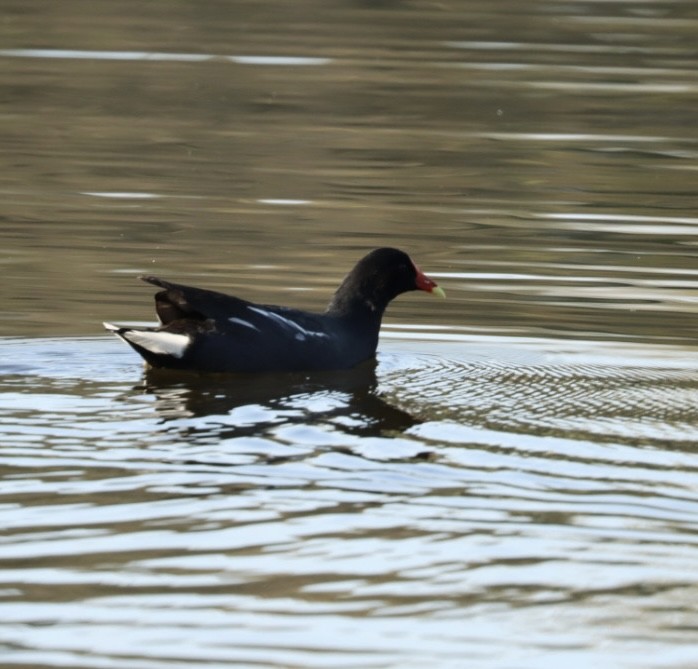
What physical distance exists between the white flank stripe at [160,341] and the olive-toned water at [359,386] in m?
0.18

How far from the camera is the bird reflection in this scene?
25.2ft

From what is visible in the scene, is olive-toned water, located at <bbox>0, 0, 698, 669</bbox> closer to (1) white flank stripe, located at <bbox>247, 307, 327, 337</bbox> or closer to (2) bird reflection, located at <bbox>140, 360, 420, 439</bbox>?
(2) bird reflection, located at <bbox>140, 360, 420, 439</bbox>

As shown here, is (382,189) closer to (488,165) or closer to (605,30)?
(488,165)

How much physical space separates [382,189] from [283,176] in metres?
0.90

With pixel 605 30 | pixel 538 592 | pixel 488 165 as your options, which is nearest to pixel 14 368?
pixel 538 592

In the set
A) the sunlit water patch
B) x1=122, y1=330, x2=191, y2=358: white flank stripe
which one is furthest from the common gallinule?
the sunlit water patch

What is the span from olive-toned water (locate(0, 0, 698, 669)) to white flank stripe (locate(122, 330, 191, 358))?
6.9 inches

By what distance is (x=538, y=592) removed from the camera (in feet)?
17.9

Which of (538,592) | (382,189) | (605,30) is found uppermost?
(605,30)

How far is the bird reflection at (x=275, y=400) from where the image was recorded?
25.2 feet

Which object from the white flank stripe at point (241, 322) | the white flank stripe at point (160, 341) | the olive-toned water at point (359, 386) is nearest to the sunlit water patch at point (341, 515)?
the olive-toned water at point (359, 386)

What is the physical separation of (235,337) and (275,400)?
0.49 meters

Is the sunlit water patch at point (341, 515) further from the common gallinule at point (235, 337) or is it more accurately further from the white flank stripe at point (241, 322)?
the white flank stripe at point (241, 322)

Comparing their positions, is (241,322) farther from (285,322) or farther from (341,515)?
(341,515)
